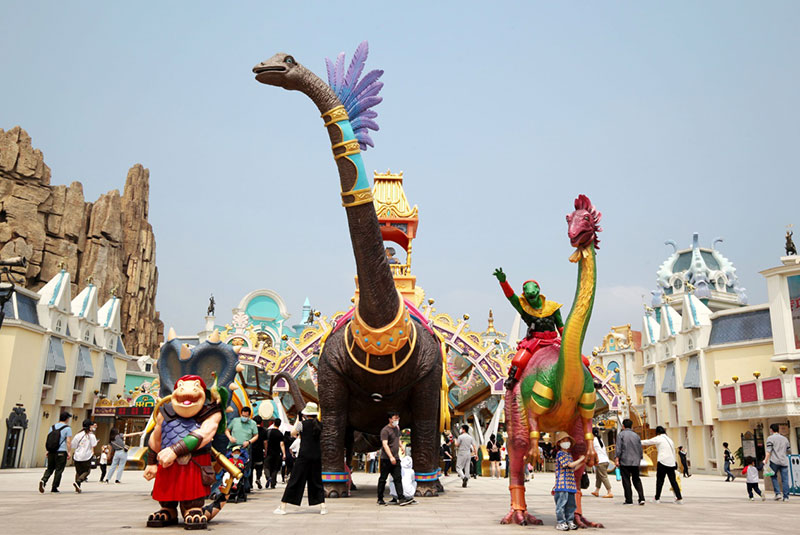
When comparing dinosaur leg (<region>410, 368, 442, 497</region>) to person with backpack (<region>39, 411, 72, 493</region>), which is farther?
person with backpack (<region>39, 411, 72, 493</region>)

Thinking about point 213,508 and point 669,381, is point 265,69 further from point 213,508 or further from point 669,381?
point 669,381

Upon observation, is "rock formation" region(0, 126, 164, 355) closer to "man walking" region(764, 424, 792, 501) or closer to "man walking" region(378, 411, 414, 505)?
"man walking" region(378, 411, 414, 505)

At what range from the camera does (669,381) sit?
28.6 meters

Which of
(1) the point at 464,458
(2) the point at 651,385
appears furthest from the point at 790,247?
(1) the point at 464,458

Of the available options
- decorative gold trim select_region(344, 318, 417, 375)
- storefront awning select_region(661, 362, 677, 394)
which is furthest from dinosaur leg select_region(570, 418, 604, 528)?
storefront awning select_region(661, 362, 677, 394)

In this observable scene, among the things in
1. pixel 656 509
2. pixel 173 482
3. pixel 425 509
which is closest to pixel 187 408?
pixel 173 482

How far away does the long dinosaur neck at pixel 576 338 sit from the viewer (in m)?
6.26

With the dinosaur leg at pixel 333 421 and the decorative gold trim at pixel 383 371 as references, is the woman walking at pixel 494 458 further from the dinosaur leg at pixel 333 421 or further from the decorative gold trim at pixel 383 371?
the decorative gold trim at pixel 383 371

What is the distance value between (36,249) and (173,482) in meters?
51.5

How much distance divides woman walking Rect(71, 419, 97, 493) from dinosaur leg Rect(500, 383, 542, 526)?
285 inches

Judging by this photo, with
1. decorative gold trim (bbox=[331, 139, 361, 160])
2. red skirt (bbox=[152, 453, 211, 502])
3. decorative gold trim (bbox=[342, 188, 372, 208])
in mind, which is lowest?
red skirt (bbox=[152, 453, 211, 502])

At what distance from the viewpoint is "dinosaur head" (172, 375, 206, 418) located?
606 cm

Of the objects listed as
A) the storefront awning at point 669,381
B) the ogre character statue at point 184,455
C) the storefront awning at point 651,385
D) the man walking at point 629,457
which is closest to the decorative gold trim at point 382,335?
the ogre character statue at point 184,455

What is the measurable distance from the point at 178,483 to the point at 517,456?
10.7 feet
